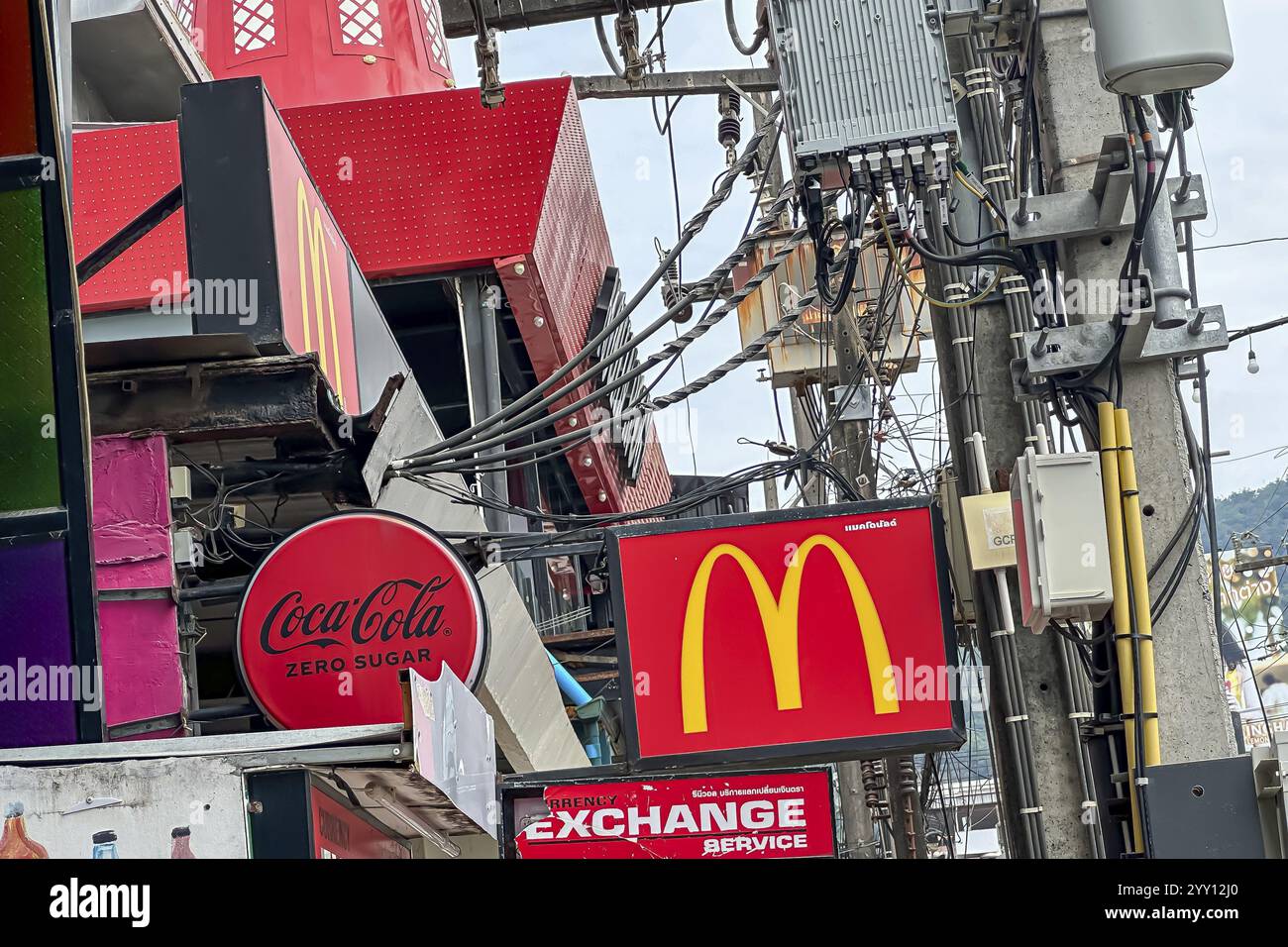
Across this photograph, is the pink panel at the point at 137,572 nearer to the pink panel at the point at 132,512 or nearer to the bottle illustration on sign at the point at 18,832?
the pink panel at the point at 132,512

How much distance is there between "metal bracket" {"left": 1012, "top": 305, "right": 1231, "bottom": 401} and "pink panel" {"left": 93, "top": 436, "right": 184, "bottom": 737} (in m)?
5.06

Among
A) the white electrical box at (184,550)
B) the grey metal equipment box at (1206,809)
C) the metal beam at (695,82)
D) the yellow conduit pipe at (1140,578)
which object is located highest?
the metal beam at (695,82)

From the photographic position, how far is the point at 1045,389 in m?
7.26

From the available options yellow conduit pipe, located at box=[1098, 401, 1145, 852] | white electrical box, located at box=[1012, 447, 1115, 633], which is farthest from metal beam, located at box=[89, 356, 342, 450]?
yellow conduit pipe, located at box=[1098, 401, 1145, 852]

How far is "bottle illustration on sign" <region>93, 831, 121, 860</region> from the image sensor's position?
609 cm

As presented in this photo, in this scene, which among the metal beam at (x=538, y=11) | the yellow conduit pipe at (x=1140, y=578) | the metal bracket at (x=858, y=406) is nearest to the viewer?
the yellow conduit pipe at (x=1140, y=578)

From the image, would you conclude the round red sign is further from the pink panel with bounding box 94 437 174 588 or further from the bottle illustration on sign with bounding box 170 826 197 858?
the bottle illustration on sign with bounding box 170 826 197 858

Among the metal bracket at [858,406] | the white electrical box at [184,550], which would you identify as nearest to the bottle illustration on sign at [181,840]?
the white electrical box at [184,550]

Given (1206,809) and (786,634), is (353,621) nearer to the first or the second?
(786,634)

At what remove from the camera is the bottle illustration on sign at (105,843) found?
20.0ft

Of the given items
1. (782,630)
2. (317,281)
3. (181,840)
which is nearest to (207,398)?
(317,281)

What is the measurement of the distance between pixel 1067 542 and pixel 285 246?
4.85 m

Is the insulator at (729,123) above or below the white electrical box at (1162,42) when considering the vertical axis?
above

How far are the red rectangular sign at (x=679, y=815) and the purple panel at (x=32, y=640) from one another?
2.91 m
